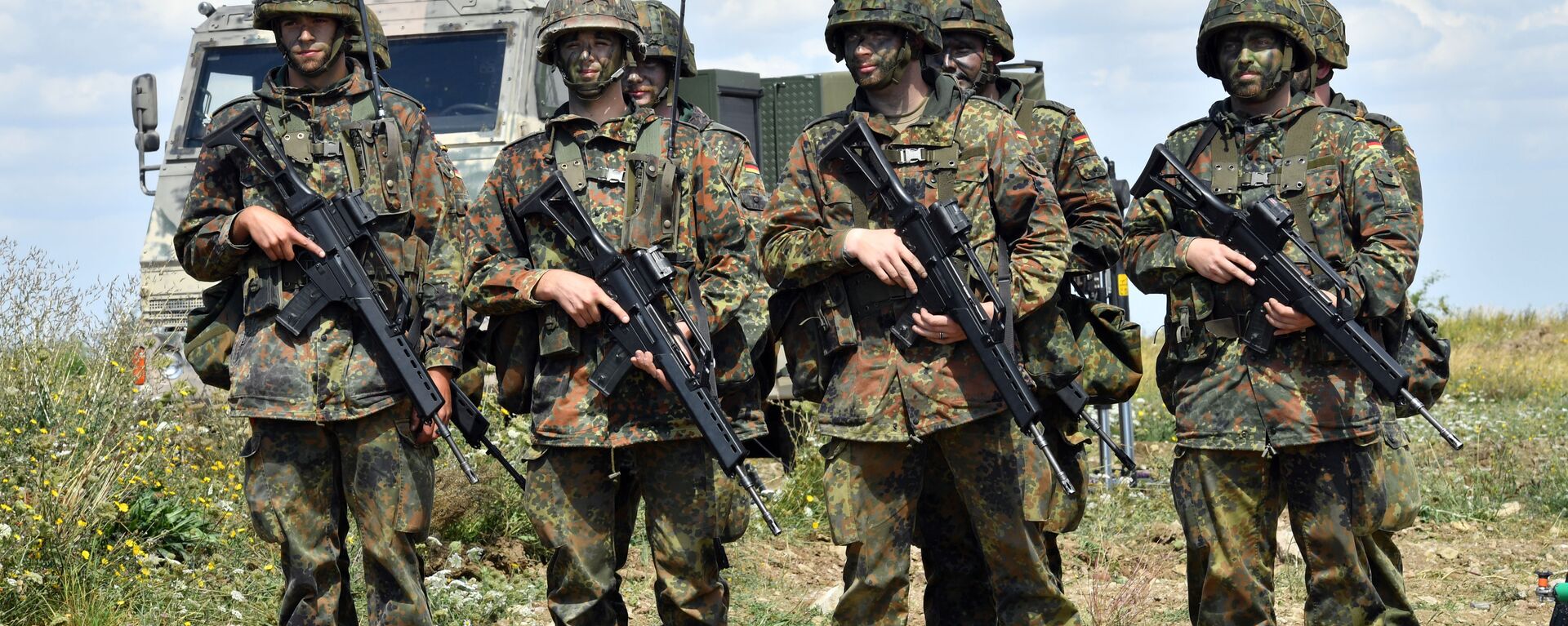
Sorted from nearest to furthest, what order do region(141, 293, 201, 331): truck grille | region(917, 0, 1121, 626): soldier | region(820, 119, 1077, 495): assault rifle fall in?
region(820, 119, 1077, 495): assault rifle → region(917, 0, 1121, 626): soldier → region(141, 293, 201, 331): truck grille

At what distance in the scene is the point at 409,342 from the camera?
4.89 m

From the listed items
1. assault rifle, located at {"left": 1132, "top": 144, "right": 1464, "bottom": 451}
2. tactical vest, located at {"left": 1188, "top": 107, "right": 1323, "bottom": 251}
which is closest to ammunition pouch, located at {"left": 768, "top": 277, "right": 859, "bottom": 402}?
assault rifle, located at {"left": 1132, "top": 144, "right": 1464, "bottom": 451}

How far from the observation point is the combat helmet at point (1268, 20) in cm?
489

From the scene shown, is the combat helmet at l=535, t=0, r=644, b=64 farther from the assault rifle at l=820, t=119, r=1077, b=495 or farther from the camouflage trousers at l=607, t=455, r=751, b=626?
the camouflage trousers at l=607, t=455, r=751, b=626

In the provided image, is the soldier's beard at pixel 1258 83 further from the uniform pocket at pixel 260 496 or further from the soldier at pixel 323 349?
the uniform pocket at pixel 260 496

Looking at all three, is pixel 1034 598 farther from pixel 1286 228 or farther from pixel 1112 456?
pixel 1112 456

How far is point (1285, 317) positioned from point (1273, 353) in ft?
0.49

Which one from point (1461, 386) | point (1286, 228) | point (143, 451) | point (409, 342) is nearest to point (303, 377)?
point (409, 342)

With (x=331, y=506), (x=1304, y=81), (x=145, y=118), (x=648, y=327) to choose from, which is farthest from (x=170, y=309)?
(x=1304, y=81)

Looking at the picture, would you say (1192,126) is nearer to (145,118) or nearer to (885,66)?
(885,66)

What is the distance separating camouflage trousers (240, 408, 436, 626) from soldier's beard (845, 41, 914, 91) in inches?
66.0

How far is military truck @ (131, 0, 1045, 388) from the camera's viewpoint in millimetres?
9016

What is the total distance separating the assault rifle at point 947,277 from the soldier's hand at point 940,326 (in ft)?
0.07

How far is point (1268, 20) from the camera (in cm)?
488
